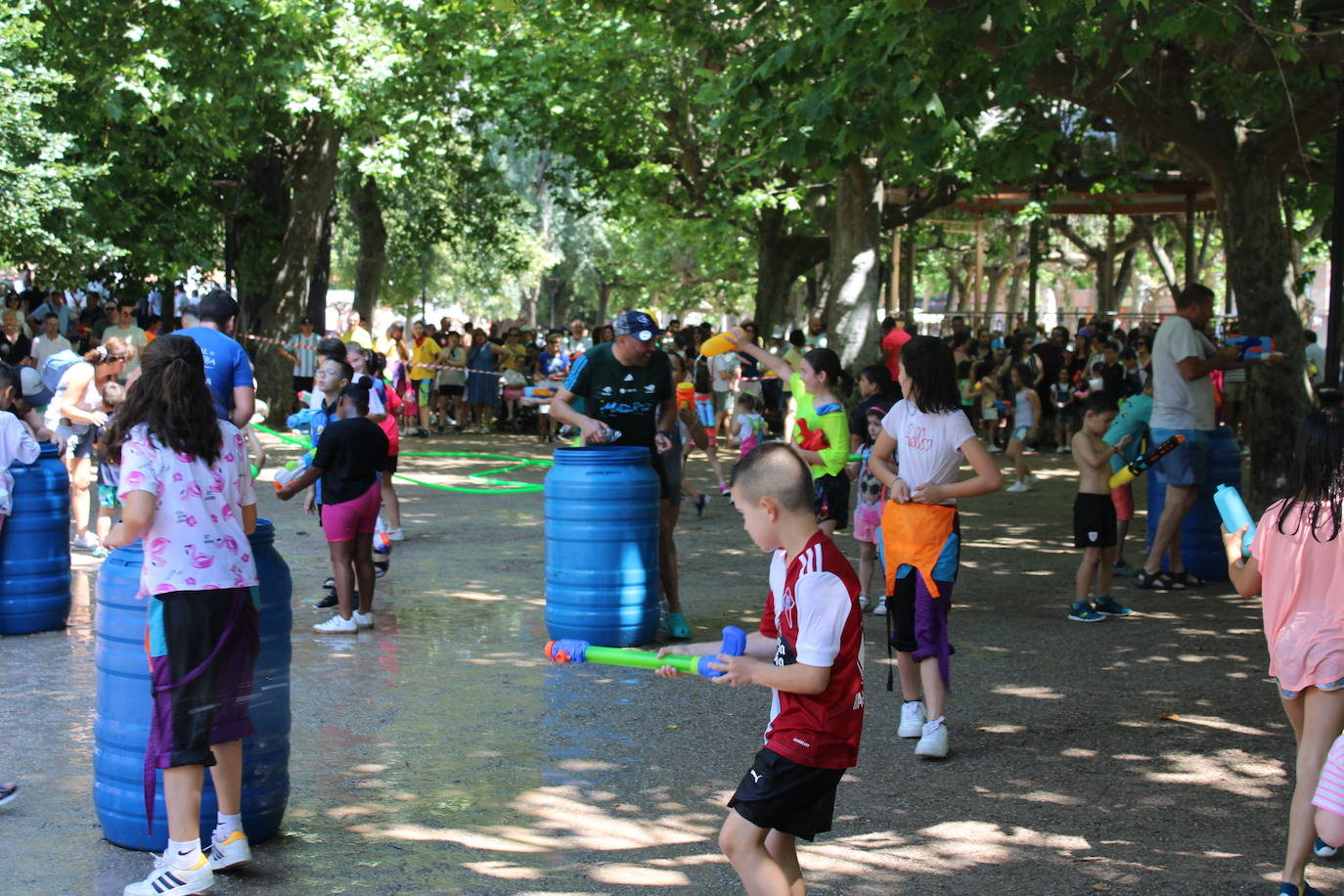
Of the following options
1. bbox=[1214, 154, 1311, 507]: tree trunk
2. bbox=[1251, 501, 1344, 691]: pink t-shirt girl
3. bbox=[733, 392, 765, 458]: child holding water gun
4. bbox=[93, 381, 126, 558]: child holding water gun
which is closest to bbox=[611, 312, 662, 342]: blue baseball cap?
bbox=[93, 381, 126, 558]: child holding water gun

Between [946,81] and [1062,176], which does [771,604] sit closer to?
[946,81]

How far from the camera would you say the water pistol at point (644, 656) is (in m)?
3.24

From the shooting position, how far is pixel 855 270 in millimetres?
19453

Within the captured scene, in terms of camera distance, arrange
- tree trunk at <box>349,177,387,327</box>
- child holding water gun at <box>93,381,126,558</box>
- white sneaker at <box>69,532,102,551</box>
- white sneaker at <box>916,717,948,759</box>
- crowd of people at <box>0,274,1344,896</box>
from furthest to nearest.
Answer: tree trunk at <box>349,177,387,327</box> < white sneaker at <box>69,532,102,551</box> < child holding water gun at <box>93,381,126,558</box> < white sneaker at <box>916,717,948,759</box> < crowd of people at <box>0,274,1344,896</box>

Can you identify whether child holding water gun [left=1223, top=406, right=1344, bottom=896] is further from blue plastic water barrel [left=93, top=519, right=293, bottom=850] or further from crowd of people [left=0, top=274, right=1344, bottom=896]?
blue plastic water barrel [left=93, top=519, right=293, bottom=850]

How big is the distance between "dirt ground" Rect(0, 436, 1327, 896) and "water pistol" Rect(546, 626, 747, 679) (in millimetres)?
1468

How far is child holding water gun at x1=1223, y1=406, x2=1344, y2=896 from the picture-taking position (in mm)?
4234

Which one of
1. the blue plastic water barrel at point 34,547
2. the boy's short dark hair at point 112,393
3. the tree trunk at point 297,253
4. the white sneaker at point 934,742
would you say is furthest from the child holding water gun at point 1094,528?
the tree trunk at point 297,253

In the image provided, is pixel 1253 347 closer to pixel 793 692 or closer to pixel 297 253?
pixel 793 692

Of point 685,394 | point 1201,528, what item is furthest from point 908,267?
point 1201,528

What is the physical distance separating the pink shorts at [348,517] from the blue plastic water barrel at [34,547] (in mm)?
1586

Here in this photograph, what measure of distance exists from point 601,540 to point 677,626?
2.63ft

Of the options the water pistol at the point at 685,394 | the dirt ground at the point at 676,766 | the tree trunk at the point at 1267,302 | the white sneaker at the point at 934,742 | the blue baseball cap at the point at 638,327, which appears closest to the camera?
the dirt ground at the point at 676,766

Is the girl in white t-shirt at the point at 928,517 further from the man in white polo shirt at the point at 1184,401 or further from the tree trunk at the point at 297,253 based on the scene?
the tree trunk at the point at 297,253
